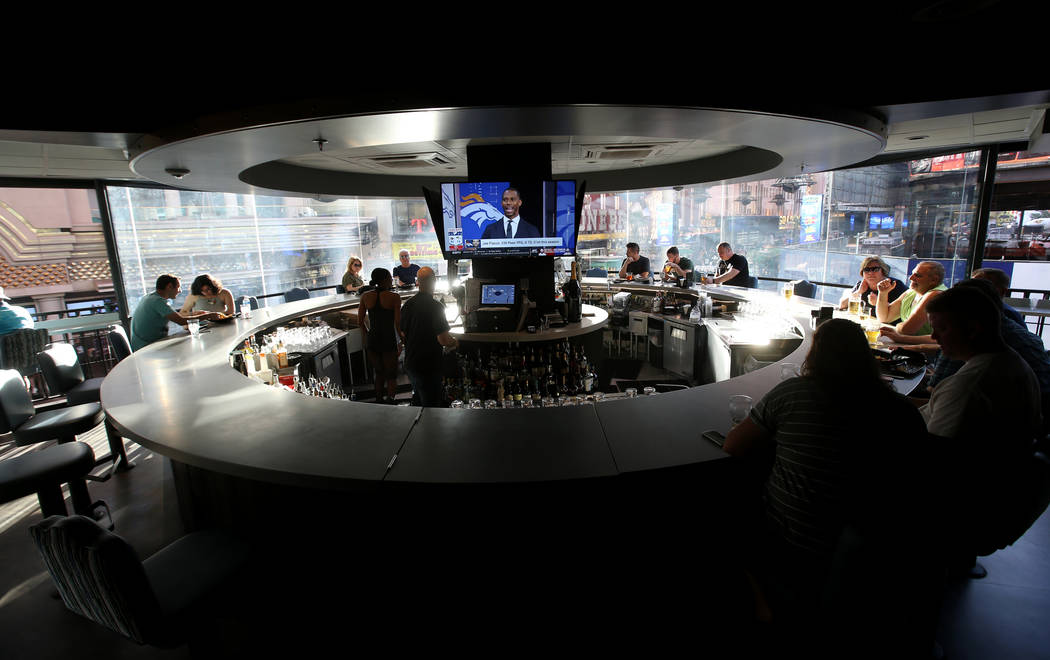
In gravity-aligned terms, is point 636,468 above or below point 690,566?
above

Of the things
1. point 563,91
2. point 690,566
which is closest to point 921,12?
point 563,91

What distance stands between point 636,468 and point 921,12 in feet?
7.04

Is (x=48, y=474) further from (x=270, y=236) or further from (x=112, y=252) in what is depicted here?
(x=270, y=236)

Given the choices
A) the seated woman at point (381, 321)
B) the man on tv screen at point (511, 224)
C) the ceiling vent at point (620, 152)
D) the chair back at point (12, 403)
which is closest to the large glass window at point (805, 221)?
the ceiling vent at point (620, 152)

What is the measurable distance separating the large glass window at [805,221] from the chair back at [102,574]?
8.48 m

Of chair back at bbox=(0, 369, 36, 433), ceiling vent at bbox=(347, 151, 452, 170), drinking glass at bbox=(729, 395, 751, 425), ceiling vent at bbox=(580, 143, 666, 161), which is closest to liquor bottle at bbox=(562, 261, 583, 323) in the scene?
ceiling vent at bbox=(580, 143, 666, 161)

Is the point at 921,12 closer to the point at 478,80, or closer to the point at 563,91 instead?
the point at 563,91

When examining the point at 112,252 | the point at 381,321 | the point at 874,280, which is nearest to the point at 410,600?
the point at 381,321

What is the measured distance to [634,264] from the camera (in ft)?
24.6

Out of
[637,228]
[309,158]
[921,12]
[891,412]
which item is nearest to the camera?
[891,412]

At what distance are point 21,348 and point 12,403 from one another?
9.34 feet

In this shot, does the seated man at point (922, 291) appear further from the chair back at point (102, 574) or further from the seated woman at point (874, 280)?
the chair back at point (102, 574)

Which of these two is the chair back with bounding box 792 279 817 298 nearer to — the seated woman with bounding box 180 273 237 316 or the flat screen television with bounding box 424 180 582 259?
the flat screen television with bounding box 424 180 582 259

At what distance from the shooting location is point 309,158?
5.39 metres
